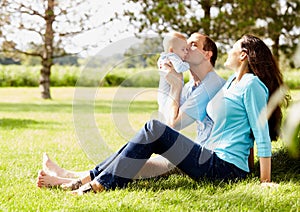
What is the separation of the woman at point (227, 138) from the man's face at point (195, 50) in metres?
0.19

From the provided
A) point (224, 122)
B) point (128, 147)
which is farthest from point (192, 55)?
point (128, 147)

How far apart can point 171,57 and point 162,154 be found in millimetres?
553

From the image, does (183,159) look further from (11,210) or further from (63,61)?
(63,61)

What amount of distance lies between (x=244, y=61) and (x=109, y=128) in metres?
4.00

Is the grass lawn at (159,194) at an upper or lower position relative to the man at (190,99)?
lower

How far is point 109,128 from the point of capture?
21.2ft

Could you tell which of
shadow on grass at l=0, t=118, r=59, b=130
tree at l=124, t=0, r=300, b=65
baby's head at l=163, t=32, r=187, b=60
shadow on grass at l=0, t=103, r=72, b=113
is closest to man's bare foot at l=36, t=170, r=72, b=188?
baby's head at l=163, t=32, r=187, b=60

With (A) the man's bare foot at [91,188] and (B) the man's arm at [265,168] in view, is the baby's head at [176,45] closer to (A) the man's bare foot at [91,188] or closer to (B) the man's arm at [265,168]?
(B) the man's arm at [265,168]

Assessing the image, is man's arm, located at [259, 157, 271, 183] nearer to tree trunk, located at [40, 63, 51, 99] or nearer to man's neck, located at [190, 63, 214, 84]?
man's neck, located at [190, 63, 214, 84]

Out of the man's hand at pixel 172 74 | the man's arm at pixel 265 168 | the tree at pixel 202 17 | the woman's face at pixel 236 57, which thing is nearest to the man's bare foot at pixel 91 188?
the man's hand at pixel 172 74

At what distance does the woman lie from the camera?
2434 millimetres

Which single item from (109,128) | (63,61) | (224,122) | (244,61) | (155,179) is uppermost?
(244,61)

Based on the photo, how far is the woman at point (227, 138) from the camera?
7.98ft

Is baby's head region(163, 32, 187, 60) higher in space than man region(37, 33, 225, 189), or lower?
higher
